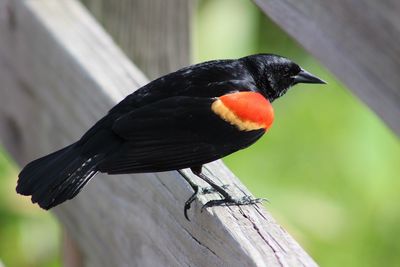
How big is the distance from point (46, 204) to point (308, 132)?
2.12m

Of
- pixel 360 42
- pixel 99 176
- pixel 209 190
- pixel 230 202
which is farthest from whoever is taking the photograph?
pixel 99 176

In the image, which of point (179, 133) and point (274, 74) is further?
point (274, 74)

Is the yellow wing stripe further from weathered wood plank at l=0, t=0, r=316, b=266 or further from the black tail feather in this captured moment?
the black tail feather

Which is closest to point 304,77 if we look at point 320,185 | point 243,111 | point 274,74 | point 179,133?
point 274,74

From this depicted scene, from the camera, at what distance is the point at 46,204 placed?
6.05 ft

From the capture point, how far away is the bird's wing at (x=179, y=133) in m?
2.05

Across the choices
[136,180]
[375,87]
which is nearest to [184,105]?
[136,180]

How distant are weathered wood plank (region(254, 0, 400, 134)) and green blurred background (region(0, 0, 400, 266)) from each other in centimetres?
182

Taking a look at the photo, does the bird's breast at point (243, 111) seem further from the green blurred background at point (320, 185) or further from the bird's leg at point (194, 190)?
the green blurred background at point (320, 185)

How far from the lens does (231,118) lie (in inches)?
87.7

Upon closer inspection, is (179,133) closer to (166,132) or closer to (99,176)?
(166,132)

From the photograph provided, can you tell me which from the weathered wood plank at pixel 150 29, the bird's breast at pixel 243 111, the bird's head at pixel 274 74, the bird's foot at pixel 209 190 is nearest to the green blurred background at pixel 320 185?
the bird's head at pixel 274 74

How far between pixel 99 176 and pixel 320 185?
5.50 ft

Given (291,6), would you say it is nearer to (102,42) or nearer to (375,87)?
(375,87)
